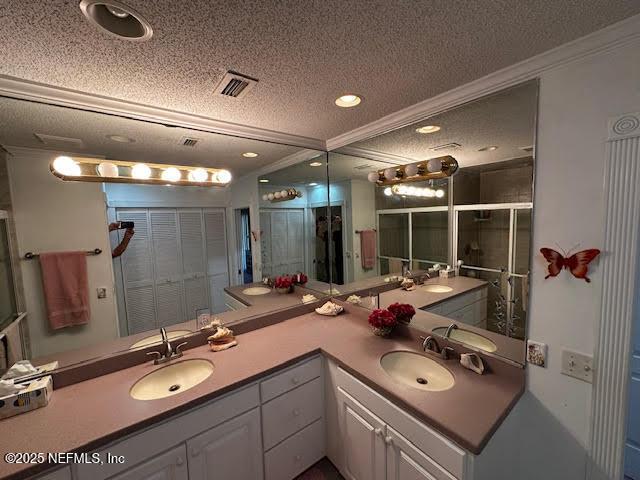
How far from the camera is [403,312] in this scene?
5.55ft

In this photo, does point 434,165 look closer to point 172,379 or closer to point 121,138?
point 121,138

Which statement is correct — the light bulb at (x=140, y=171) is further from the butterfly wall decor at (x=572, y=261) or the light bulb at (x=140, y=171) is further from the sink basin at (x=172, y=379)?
the butterfly wall decor at (x=572, y=261)

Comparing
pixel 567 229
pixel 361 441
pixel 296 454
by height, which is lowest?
pixel 296 454

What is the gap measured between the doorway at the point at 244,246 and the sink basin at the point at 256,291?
2.6 inches

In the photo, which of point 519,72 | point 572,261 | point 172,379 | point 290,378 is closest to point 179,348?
point 172,379

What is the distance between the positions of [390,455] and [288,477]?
2.37 feet

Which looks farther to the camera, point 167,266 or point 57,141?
point 167,266

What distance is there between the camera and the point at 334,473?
157 centimetres

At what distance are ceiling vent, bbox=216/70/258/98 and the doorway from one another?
0.83m

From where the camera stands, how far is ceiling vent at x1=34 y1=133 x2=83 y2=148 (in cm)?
126

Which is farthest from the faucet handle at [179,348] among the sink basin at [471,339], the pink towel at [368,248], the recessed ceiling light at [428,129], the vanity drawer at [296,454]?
the recessed ceiling light at [428,129]

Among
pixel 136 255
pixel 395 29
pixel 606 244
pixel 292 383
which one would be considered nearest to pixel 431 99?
pixel 395 29

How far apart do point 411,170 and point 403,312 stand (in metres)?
0.99

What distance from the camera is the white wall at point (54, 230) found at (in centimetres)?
122
